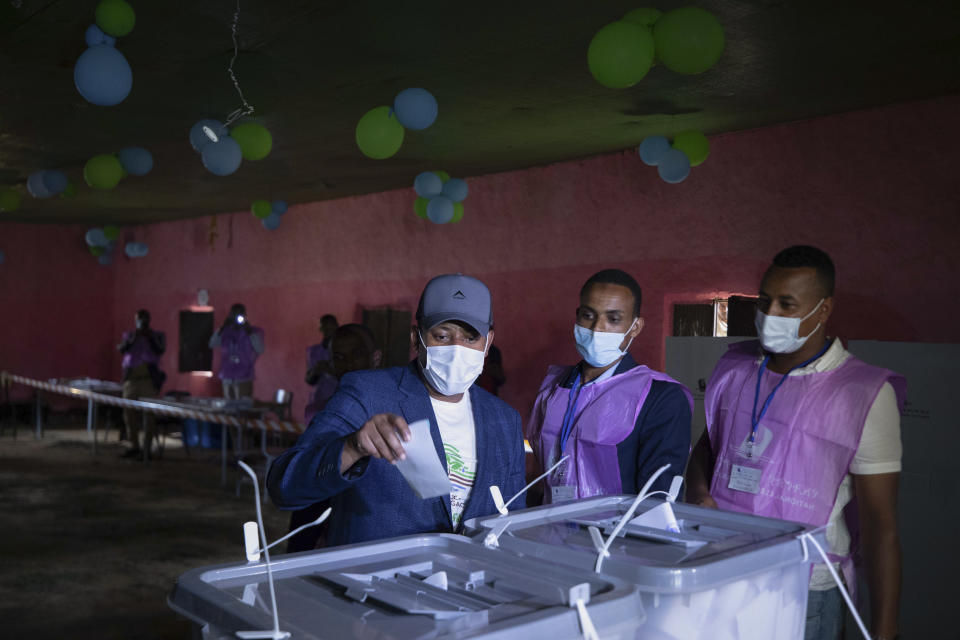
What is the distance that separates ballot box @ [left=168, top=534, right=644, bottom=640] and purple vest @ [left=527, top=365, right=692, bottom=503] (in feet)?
3.34

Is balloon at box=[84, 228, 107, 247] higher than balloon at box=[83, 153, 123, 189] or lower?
higher

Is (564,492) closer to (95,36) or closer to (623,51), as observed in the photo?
(623,51)

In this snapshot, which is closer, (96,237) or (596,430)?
(596,430)

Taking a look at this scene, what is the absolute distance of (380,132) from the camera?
4.42m

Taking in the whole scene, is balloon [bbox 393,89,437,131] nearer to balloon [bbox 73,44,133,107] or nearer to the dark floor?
balloon [bbox 73,44,133,107]

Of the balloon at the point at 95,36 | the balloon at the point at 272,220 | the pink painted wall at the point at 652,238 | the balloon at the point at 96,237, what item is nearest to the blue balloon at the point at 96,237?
the balloon at the point at 96,237

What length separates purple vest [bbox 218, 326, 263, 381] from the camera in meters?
10.8

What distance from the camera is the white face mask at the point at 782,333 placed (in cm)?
212

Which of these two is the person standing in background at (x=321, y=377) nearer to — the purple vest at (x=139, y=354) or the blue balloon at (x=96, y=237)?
the purple vest at (x=139, y=354)

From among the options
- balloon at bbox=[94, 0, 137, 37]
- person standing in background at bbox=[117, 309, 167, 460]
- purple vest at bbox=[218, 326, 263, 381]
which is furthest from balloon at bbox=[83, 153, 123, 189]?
purple vest at bbox=[218, 326, 263, 381]

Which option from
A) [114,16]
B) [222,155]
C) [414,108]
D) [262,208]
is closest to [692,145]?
[414,108]

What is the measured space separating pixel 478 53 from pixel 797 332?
9.38 ft

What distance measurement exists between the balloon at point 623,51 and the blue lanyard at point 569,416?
4.92 feet

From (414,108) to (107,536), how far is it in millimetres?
4025
